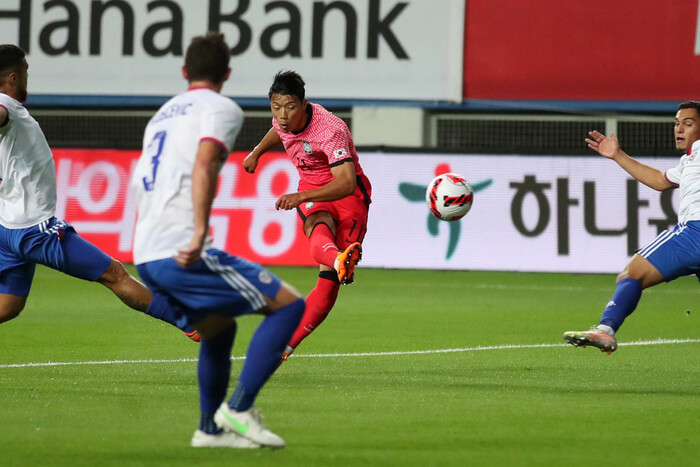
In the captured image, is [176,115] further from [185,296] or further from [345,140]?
[345,140]

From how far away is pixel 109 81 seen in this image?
68.8 feet

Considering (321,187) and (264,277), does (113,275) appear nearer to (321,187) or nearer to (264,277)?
(321,187)

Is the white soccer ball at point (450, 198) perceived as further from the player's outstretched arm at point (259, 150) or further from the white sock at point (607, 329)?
the white sock at point (607, 329)

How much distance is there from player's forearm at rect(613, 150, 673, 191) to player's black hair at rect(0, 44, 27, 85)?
383cm

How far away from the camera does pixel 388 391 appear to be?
7.60m

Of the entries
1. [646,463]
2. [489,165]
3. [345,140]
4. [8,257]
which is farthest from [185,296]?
[489,165]

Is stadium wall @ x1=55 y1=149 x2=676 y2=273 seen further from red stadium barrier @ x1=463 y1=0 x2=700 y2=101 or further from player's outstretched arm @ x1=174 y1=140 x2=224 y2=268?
player's outstretched arm @ x1=174 y1=140 x2=224 y2=268

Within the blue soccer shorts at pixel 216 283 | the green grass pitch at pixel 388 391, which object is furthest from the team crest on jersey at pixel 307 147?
the blue soccer shorts at pixel 216 283

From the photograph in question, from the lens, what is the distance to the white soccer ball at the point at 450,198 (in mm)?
10352

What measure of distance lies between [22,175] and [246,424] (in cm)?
282

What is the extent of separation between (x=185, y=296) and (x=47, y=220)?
2.42 m

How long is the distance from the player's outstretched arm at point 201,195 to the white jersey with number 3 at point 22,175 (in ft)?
8.21

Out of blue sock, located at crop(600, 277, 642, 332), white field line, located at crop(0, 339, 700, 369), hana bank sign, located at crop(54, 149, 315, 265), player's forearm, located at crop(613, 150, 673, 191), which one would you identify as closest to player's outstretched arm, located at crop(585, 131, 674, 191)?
player's forearm, located at crop(613, 150, 673, 191)

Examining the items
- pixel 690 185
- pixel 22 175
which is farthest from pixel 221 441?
pixel 690 185
